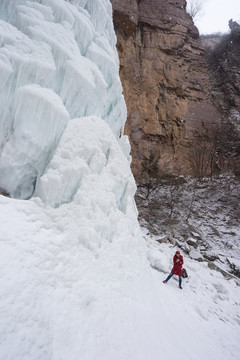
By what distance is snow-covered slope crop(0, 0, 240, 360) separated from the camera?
179 centimetres

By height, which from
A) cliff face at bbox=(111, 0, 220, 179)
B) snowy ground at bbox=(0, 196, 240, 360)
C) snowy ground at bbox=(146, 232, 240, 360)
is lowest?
snowy ground at bbox=(146, 232, 240, 360)

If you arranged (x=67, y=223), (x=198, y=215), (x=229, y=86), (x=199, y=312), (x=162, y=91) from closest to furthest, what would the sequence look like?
(x=67, y=223) → (x=199, y=312) → (x=198, y=215) → (x=162, y=91) → (x=229, y=86)

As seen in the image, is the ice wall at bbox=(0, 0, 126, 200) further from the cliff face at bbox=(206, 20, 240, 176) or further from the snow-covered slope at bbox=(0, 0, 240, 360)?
the cliff face at bbox=(206, 20, 240, 176)

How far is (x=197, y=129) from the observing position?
18.0 meters

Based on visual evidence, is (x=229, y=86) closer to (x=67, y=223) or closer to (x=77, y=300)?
(x=67, y=223)

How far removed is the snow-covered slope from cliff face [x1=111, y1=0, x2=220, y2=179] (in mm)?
12662

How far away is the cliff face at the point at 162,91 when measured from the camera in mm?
16797

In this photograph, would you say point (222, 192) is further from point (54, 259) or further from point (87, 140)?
point (54, 259)

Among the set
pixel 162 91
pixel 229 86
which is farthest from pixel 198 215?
pixel 229 86

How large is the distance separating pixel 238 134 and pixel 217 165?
375 centimetres

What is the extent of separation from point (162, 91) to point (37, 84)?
17121mm

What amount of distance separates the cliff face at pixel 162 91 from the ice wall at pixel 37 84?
12.6 meters

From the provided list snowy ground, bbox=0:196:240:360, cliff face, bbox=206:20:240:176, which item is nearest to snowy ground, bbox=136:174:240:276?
cliff face, bbox=206:20:240:176

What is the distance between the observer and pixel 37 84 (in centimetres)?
304
